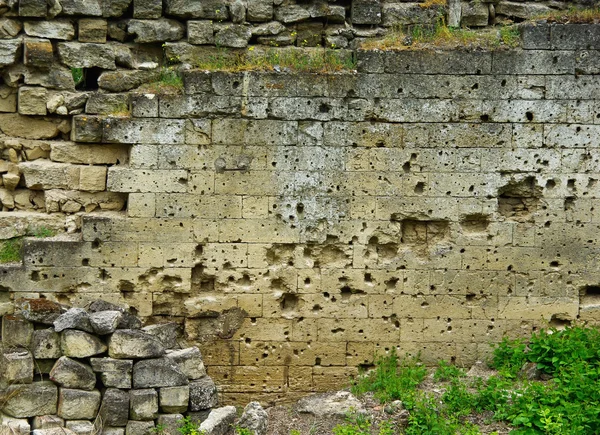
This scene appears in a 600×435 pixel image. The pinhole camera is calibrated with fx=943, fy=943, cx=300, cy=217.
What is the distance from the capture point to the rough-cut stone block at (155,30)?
9.95 m

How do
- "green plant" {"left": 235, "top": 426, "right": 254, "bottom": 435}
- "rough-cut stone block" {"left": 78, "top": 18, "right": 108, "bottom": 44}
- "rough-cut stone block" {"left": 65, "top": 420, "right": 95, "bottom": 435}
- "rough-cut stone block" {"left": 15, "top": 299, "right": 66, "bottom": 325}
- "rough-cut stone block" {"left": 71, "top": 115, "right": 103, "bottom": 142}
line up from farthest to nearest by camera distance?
"rough-cut stone block" {"left": 78, "top": 18, "right": 108, "bottom": 44}
"rough-cut stone block" {"left": 71, "top": 115, "right": 103, "bottom": 142}
"rough-cut stone block" {"left": 15, "top": 299, "right": 66, "bottom": 325}
"rough-cut stone block" {"left": 65, "top": 420, "right": 95, "bottom": 435}
"green plant" {"left": 235, "top": 426, "right": 254, "bottom": 435}

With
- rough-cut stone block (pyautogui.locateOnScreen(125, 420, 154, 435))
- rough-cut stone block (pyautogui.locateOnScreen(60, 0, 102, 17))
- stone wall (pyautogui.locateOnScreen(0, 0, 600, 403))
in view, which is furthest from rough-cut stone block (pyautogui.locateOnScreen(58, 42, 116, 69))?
rough-cut stone block (pyautogui.locateOnScreen(125, 420, 154, 435))

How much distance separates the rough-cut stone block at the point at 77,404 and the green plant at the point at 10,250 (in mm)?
1577

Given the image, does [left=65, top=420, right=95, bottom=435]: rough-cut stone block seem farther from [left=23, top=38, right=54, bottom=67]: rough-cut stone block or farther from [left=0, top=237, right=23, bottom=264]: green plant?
[left=23, top=38, right=54, bottom=67]: rough-cut stone block

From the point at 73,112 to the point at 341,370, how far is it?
391cm

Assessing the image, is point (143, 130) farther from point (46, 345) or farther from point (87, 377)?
point (87, 377)

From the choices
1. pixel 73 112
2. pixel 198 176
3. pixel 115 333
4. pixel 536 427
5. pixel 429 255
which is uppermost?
pixel 73 112

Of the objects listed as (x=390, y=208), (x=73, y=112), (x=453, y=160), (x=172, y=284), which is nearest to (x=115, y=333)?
(x=172, y=284)

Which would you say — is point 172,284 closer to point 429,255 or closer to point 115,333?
point 115,333

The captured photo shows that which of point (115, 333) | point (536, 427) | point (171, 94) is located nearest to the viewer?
point (536, 427)

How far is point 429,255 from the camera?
994 cm

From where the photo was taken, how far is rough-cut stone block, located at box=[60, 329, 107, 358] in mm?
8938

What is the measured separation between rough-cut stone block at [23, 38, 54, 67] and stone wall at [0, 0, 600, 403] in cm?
2

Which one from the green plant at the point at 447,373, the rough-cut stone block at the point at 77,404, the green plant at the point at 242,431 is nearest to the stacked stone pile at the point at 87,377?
the rough-cut stone block at the point at 77,404
